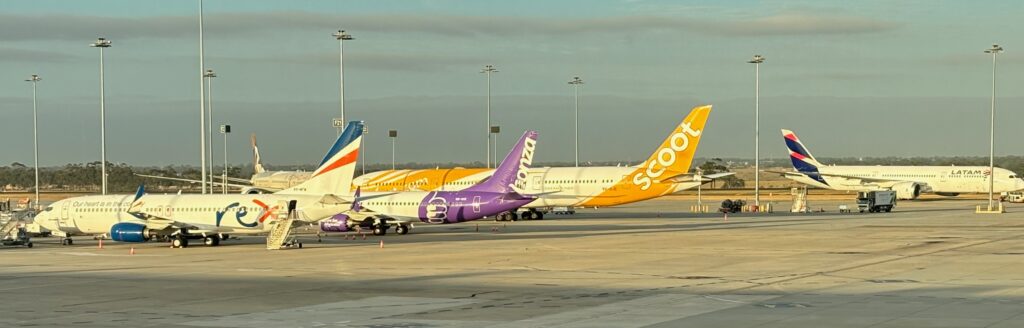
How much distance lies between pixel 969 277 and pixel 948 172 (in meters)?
77.3

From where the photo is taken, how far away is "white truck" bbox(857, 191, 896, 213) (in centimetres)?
8394

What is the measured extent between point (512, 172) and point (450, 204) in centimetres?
337

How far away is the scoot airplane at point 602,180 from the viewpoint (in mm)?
70375

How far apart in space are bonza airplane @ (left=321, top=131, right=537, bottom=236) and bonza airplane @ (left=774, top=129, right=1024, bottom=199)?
5591cm

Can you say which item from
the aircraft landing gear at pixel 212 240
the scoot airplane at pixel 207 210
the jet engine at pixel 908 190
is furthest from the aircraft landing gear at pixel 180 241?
the jet engine at pixel 908 190

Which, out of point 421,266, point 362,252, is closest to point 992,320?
point 421,266

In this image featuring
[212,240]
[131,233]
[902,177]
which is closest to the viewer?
[131,233]

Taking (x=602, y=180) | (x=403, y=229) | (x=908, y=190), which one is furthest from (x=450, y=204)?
(x=908, y=190)

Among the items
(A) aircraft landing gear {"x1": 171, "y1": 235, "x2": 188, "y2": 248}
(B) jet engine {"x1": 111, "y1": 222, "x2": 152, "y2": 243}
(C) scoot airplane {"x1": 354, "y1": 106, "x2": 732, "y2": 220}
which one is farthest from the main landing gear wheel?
(B) jet engine {"x1": 111, "y1": 222, "x2": 152, "y2": 243}

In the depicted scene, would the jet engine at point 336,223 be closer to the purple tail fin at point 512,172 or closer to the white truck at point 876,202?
the purple tail fin at point 512,172

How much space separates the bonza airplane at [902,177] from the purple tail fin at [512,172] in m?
55.3

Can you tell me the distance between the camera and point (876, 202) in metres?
84.1

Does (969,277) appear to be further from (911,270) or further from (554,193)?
(554,193)

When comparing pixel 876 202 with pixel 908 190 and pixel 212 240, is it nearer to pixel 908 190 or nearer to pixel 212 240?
pixel 908 190
